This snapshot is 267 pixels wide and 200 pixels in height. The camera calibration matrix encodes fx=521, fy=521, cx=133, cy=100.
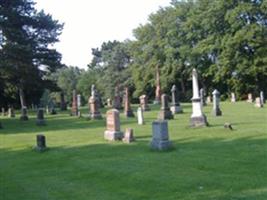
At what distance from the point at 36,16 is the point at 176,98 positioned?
22.2 meters

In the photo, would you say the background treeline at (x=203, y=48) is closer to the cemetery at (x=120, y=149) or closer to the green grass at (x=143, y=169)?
the cemetery at (x=120, y=149)

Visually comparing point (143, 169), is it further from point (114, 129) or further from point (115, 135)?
point (114, 129)

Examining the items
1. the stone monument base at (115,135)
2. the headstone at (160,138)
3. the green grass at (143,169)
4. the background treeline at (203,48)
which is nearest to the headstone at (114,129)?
the stone monument base at (115,135)

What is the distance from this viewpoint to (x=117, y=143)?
18.1 m

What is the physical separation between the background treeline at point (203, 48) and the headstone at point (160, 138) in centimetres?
3340

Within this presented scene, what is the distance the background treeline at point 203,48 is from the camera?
194 feet

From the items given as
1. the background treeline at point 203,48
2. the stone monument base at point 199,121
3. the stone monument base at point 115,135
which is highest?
the background treeline at point 203,48

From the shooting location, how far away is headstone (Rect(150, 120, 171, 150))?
15227 mm

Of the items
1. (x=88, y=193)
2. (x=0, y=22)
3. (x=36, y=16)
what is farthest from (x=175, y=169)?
(x=36, y=16)

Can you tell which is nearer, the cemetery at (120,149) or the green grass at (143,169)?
the green grass at (143,169)

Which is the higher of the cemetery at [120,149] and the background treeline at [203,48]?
the background treeline at [203,48]

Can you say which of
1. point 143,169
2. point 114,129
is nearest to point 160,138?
point 143,169

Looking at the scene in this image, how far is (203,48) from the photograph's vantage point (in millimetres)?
62594

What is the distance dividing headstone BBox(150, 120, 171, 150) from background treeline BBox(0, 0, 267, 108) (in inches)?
1315
